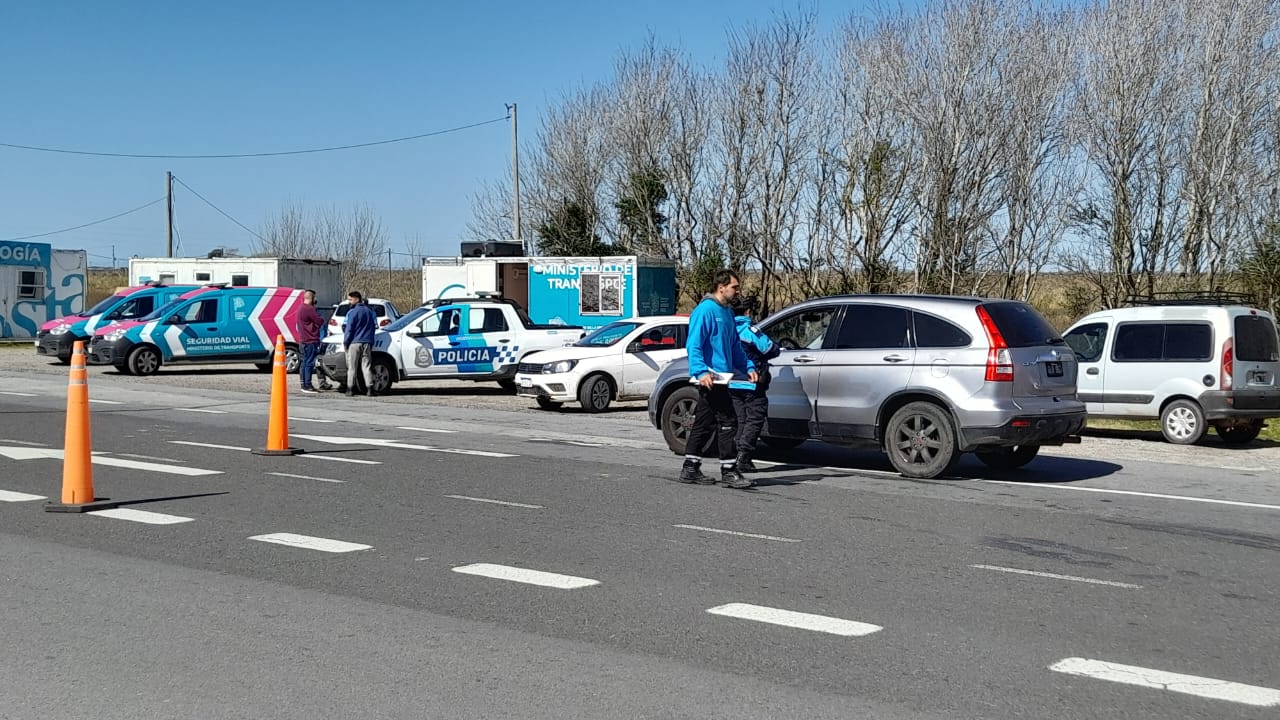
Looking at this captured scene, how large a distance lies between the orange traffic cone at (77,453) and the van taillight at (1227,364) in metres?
12.4

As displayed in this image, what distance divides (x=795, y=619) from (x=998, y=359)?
593 cm

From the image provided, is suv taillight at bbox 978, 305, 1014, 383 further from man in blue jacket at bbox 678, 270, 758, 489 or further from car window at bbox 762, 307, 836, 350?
man in blue jacket at bbox 678, 270, 758, 489

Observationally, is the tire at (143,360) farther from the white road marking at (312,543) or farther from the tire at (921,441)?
the white road marking at (312,543)

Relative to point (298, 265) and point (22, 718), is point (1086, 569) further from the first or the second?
point (298, 265)

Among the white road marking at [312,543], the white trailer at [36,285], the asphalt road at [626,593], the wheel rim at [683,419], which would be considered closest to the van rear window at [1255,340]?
the asphalt road at [626,593]

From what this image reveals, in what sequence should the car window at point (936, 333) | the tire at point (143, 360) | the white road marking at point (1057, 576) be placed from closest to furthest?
1. the white road marking at point (1057, 576)
2. the car window at point (936, 333)
3. the tire at point (143, 360)

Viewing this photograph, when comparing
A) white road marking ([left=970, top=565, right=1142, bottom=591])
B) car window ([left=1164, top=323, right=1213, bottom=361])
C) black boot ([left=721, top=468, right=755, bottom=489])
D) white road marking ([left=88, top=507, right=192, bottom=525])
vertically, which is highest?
car window ([left=1164, top=323, right=1213, bottom=361])

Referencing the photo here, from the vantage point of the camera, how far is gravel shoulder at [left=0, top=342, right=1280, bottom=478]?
1465cm

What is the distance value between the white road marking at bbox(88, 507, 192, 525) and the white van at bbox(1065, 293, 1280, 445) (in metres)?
11.6

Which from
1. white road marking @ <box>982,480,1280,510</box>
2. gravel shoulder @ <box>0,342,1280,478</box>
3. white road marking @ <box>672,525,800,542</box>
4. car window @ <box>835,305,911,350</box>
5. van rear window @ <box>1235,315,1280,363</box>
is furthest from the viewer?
van rear window @ <box>1235,315,1280,363</box>

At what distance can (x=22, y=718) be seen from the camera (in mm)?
4762

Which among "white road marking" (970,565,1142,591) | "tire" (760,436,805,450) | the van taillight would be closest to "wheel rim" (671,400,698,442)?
"tire" (760,436,805,450)

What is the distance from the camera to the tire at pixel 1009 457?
13.0 m

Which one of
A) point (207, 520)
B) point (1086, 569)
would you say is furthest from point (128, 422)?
point (1086, 569)
